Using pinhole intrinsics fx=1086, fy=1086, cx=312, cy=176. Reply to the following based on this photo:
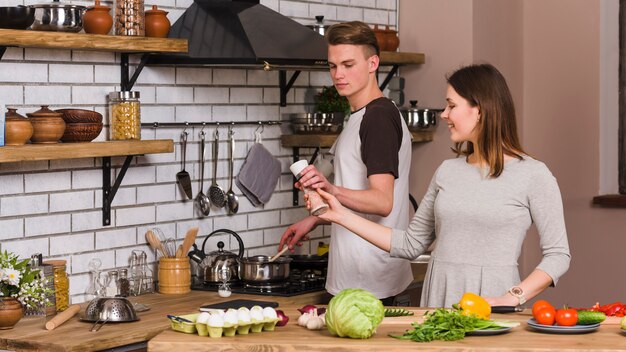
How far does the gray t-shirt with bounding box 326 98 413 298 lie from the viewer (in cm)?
423

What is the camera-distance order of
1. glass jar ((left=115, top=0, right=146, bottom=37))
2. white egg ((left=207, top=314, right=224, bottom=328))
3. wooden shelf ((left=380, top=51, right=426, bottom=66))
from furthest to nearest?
1. wooden shelf ((left=380, top=51, right=426, bottom=66))
2. glass jar ((left=115, top=0, right=146, bottom=37))
3. white egg ((left=207, top=314, right=224, bottom=328))

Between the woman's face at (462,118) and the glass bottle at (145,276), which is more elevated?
the woman's face at (462,118)

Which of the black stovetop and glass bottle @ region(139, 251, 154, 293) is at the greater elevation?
glass bottle @ region(139, 251, 154, 293)

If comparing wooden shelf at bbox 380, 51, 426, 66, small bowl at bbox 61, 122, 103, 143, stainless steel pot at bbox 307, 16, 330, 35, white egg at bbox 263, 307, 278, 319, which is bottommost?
white egg at bbox 263, 307, 278, 319

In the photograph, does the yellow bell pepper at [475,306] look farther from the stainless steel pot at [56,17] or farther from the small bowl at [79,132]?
the stainless steel pot at [56,17]

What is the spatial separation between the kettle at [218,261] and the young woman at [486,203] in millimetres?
1228

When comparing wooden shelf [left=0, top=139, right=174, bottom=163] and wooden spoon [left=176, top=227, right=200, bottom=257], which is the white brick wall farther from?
wooden shelf [left=0, top=139, right=174, bottom=163]

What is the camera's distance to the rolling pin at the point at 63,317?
3904mm

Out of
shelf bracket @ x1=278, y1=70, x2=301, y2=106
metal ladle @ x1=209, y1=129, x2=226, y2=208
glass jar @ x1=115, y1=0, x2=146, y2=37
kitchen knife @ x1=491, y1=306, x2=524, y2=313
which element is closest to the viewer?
kitchen knife @ x1=491, y1=306, x2=524, y2=313

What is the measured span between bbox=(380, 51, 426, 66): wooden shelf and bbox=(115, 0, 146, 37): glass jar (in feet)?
5.65

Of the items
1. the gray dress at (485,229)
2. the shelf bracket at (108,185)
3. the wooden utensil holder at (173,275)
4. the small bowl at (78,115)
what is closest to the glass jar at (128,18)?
the small bowl at (78,115)

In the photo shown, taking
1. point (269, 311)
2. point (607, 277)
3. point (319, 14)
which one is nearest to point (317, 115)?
point (319, 14)

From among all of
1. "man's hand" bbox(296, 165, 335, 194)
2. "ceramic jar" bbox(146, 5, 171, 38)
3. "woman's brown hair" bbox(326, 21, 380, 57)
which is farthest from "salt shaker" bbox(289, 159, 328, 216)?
"ceramic jar" bbox(146, 5, 171, 38)

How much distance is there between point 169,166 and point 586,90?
2601 mm
